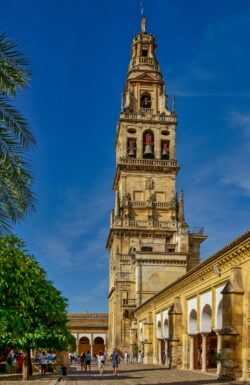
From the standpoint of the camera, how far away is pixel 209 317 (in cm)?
2848

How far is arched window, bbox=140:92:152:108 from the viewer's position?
2849 inches

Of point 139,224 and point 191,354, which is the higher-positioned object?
point 139,224

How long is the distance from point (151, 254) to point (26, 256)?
Result: 118ft

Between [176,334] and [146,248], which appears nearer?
[176,334]

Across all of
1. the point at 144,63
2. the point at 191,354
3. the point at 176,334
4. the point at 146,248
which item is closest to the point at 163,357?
the point at 176,334

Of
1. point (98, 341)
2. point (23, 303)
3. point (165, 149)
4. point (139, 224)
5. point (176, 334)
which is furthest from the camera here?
point (98, 341)

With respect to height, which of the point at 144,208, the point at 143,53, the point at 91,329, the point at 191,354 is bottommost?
→ the point at 91,329

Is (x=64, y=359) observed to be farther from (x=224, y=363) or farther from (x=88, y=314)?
(x=88, y=314)

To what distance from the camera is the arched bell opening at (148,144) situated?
68188mm

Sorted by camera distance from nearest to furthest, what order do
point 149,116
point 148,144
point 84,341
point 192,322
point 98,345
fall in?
point 192,322 → point 148,144 → point 149,116 → point 98,345 → point 84,341

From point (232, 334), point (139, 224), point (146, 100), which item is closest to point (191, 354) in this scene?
point (232, 334)

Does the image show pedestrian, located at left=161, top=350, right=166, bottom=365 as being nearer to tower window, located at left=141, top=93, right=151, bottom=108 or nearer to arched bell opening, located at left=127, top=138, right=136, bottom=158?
arched bell opening, located at left=127, top=138, right=136, bottom=158

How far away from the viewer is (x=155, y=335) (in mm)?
44750

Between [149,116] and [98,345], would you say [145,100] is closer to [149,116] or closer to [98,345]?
[149,116]
